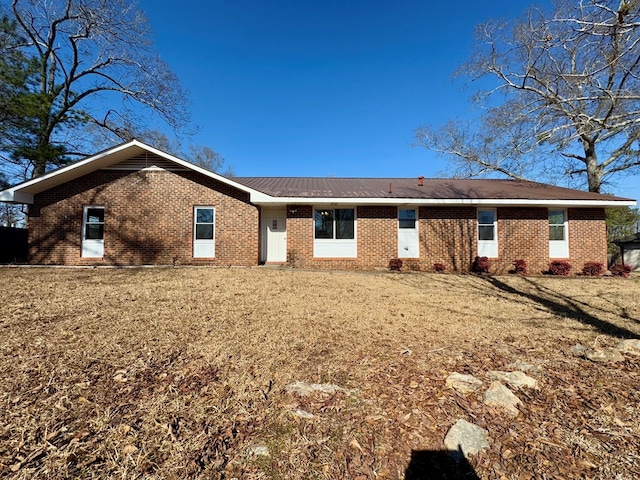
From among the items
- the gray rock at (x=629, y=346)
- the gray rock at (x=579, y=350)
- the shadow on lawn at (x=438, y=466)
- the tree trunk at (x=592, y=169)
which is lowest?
the shadow on lawn at (x=438, y=466)

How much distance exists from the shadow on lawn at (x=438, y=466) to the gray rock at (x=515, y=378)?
54.6 inches

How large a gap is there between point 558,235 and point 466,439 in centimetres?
1333

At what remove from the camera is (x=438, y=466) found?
2.06 metres

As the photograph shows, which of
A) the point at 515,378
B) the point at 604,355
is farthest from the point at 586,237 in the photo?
the point at 515,378

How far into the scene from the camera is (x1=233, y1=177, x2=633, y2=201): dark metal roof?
11.8 metres

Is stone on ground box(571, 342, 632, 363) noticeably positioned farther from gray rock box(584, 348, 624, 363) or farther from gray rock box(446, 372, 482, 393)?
gray rock box(446, 372, 482, 393)

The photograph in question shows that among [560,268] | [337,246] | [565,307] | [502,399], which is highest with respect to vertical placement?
[337,246]

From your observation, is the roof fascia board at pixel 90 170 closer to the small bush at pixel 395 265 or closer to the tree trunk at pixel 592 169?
the small bush at pixel 395 265

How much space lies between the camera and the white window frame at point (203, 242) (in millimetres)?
11781

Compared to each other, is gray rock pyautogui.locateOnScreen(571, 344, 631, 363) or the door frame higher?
the door frame

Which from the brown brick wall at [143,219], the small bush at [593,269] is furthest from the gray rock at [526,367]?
the small bush at [593,269]

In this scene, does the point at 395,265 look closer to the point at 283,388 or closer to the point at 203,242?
the point at 203,242

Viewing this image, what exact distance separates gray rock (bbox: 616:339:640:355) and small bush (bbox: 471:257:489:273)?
797cm

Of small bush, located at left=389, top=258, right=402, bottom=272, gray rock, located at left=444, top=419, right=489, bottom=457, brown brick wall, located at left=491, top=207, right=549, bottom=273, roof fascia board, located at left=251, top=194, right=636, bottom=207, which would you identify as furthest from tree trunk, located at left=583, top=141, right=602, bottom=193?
gray rock, located at left=444, top=419, right=489, bottom=457
